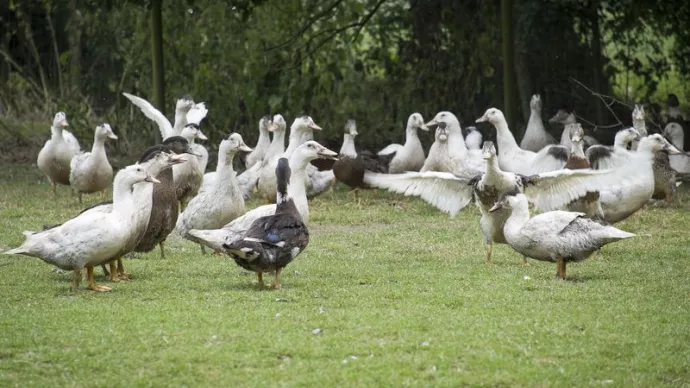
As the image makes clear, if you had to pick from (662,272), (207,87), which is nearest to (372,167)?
(207,87)

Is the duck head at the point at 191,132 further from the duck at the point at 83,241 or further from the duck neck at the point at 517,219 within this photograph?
the duck neck at the point at 517,219

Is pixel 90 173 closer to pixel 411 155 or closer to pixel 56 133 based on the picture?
pixel 56 133

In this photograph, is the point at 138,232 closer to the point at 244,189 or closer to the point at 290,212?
the point at 290,212

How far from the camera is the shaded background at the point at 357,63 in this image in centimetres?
1758

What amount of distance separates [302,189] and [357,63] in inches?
393

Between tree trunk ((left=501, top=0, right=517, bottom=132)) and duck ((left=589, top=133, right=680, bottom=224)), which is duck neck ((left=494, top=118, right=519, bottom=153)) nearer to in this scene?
tree trunk ((left=501, top=0, right=517, bottom=132))

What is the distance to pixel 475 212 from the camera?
13711 millimetres

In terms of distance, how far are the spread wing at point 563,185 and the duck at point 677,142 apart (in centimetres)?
497

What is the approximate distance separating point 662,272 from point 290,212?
3154 mm

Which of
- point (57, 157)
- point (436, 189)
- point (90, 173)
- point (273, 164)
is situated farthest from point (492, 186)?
point (57, 157)

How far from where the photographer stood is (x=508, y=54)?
15.7 metres

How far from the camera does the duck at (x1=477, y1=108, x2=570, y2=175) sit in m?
13.6

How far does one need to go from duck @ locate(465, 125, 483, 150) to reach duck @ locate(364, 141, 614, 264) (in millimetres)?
5556

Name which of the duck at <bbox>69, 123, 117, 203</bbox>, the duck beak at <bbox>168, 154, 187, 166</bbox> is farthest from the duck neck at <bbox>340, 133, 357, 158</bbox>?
the duck beak at <bbox>168, 154, 187, 166</bbox>
